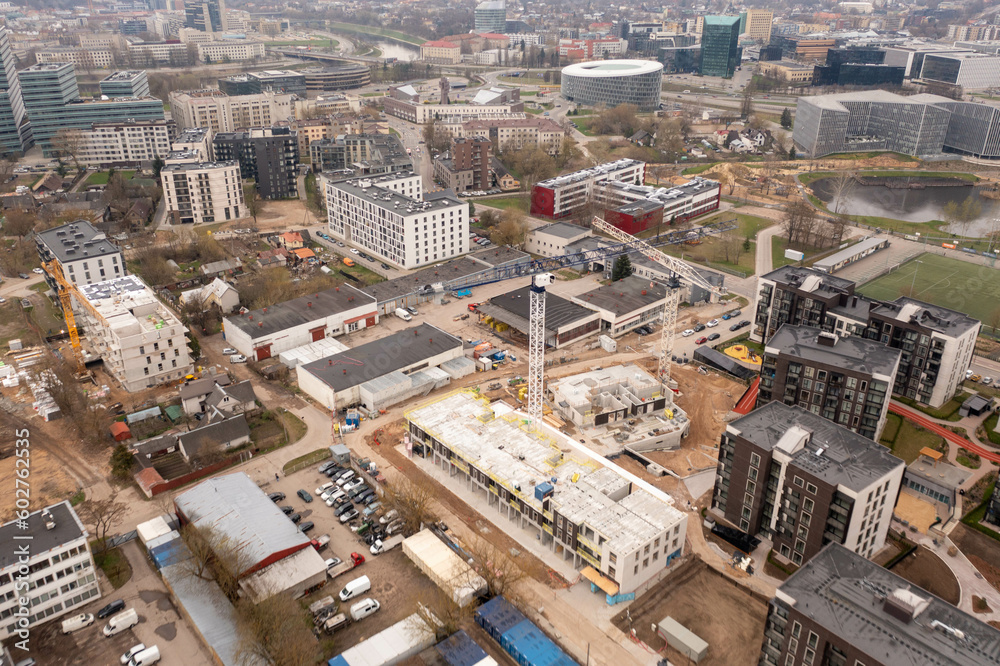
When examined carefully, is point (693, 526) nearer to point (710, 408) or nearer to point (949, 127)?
point (710, 408)

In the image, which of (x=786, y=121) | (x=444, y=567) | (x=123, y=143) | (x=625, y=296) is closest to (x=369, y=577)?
(x=444, y=567)

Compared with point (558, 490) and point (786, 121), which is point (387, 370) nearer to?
point (558, 490)

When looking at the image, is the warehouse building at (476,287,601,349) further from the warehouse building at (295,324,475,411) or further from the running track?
the running track

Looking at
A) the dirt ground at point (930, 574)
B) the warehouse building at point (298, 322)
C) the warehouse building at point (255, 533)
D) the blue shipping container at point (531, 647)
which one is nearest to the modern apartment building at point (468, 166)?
the warehouse building at point (298, 322)

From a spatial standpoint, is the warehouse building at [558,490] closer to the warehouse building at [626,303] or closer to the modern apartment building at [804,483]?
the modern apartment building at [804,483]

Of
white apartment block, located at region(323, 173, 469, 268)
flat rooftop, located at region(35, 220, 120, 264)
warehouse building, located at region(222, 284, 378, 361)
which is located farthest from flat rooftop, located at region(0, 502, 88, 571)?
white apartment block, located at region(323, 173, 469, 268)
